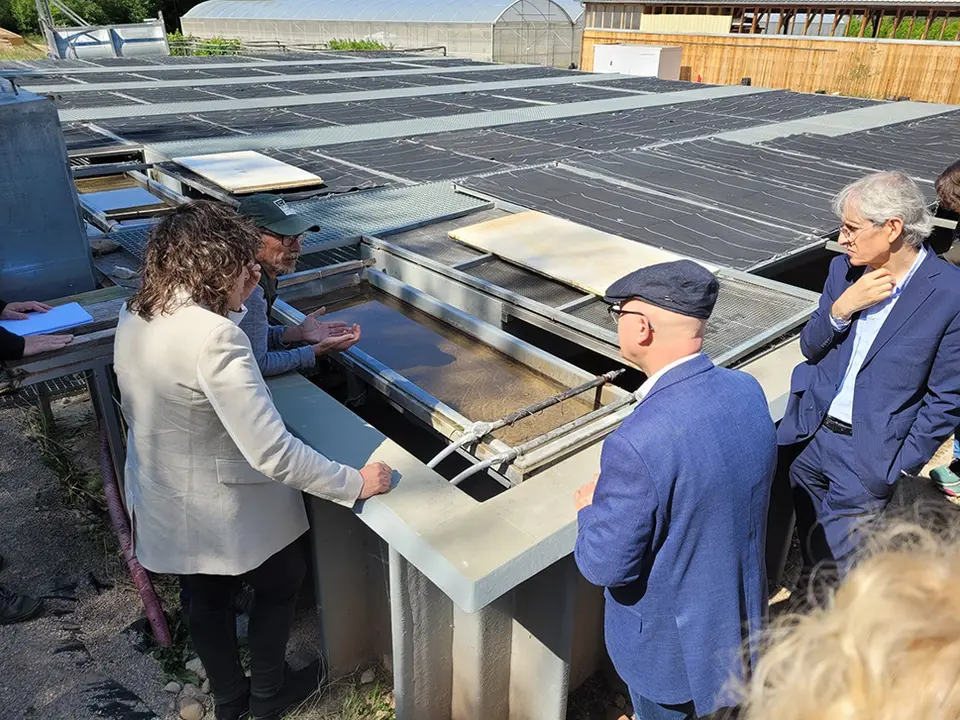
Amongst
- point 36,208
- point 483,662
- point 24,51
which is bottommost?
point 483,662

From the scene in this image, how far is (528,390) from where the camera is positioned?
292 cm

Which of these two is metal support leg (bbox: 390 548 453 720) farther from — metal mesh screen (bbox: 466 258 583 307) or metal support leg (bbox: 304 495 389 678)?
metal mesh screen (bbox: 466 258 583 307)

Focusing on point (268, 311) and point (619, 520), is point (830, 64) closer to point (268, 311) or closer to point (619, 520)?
point (268, 311)

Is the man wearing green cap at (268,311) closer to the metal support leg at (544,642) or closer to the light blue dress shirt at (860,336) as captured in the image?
the metal support leg at (544,642)

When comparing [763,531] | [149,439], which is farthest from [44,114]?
[763,531]

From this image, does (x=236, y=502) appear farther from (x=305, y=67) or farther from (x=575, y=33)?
(x=575, y=33)

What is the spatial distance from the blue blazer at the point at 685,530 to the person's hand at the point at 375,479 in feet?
2.18

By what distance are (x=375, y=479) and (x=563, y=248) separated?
2.41 m

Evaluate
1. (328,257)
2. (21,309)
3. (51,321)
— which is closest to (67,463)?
(21,309)

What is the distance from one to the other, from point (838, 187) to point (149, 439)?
5782 millimetres

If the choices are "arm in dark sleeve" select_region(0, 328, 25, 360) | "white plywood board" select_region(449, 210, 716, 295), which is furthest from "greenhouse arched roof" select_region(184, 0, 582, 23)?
"arm in dark sleeve" select_region(0, 328, 25, 360)

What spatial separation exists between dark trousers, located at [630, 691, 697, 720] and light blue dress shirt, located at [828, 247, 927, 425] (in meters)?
1.16

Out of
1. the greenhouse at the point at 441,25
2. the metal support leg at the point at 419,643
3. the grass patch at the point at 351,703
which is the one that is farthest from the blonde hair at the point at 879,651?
the greenhouse at the point at 441,25

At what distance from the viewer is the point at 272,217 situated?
252 centimetres
